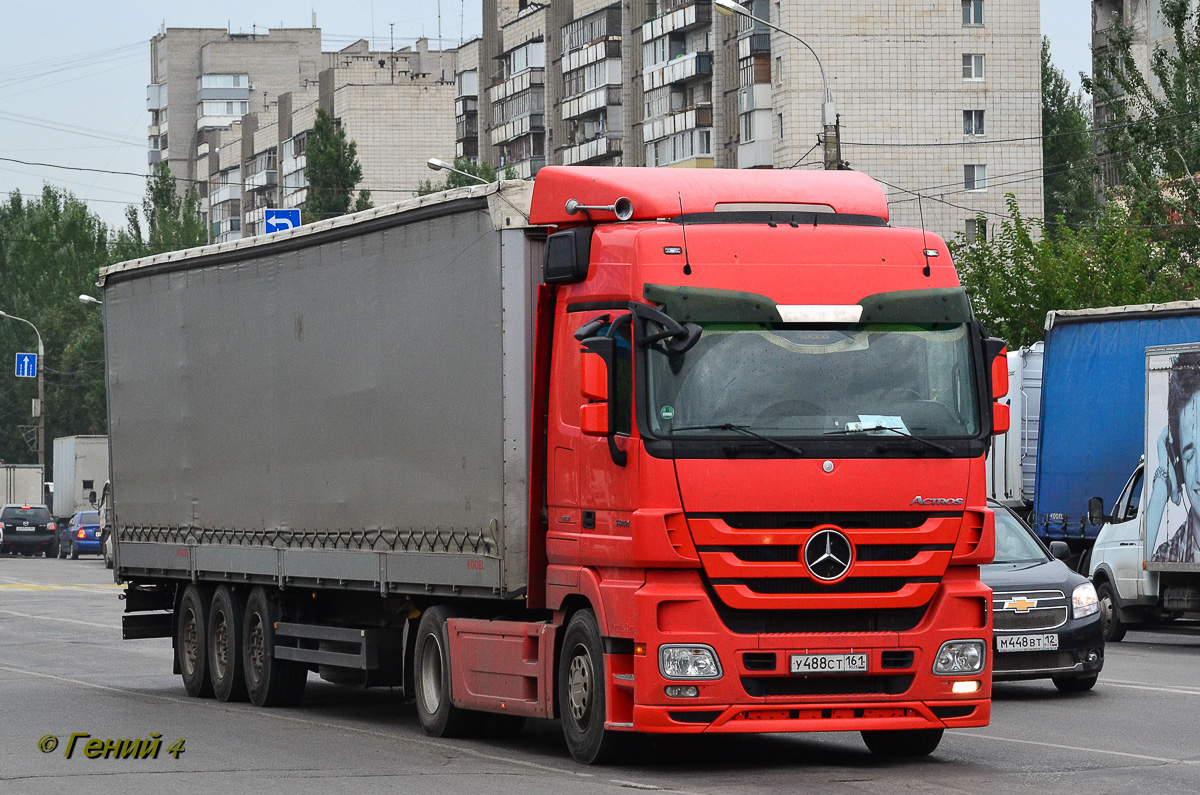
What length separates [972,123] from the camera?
66875mm

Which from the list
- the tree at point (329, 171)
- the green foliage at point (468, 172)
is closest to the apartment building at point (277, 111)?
the green foliage at point (468, 172)

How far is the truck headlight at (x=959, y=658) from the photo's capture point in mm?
10734

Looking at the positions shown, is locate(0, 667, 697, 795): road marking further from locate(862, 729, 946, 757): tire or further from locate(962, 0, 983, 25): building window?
locate(962, 0, 983, 25): building window

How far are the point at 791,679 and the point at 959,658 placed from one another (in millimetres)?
977

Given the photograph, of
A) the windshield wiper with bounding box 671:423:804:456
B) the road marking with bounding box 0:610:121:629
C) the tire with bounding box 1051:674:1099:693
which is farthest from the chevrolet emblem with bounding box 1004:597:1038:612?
the road marking with bounding box 0:610:121:629

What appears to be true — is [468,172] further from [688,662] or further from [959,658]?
[688,662]

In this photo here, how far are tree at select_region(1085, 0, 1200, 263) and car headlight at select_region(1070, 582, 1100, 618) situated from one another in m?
27.7

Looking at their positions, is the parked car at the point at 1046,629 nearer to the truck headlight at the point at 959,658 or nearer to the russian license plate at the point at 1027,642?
the russian license plate at the point at 1027,642

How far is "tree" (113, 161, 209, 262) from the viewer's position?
88.4 m

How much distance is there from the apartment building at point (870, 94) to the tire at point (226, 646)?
4706cm

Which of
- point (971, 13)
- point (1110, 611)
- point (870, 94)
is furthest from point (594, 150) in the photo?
point (1110, 611)

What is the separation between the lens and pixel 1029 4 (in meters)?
67.4

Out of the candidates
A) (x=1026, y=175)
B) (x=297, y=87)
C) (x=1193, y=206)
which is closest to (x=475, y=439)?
(x=1193, y=206)

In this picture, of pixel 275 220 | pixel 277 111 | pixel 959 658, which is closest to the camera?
pixel 959 658
